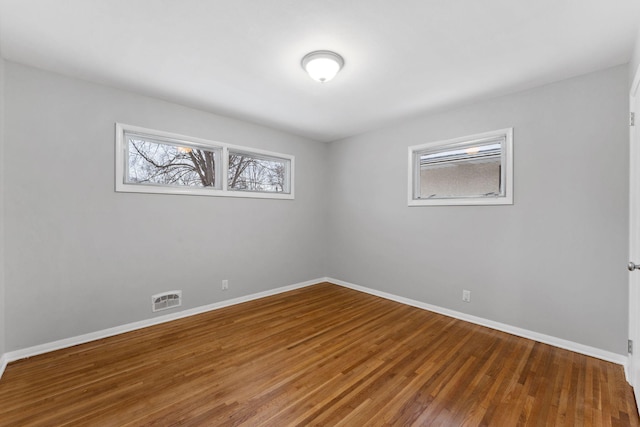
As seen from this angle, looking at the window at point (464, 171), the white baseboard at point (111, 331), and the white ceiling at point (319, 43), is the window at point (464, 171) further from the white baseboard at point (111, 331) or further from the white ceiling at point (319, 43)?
the white baseboard at point (111, 331)

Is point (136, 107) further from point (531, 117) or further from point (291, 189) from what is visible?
point (531, 117)

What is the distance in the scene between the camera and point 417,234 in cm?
372

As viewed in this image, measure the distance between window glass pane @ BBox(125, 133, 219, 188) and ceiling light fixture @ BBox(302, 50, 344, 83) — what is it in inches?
75.7

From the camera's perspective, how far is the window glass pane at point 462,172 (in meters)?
3.16

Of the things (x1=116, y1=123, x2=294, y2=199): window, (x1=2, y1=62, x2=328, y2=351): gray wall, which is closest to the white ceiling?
(x1=2, y1=62, x2=328, y2=351): gray wall

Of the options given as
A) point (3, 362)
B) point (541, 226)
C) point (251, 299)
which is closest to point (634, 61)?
point (541, 226)

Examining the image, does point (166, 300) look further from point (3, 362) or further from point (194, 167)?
point (194, 167)

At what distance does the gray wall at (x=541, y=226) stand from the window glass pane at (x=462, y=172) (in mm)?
222

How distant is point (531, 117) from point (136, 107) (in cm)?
416

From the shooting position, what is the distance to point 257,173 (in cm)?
414

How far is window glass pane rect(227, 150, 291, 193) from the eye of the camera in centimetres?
388

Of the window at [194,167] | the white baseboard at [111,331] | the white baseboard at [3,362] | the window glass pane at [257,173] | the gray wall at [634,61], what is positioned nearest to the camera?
the gray wall at [634,61]

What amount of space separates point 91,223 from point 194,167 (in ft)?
4.07

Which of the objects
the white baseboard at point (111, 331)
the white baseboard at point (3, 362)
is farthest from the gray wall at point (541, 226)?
the white baseboard at point (3, 362)
